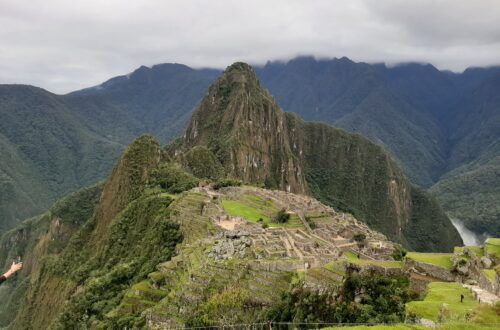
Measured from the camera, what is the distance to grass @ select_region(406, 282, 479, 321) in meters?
19.3

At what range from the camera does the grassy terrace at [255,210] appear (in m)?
65.3

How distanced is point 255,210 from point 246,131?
85.2 m

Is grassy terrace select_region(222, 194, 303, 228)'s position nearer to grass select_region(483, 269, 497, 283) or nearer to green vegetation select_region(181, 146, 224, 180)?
green vegetation select_region(181, 146, 224, 180)

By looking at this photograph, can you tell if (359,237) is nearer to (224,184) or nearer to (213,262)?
(213,262)

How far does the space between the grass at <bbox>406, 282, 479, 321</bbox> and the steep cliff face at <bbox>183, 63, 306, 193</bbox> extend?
382ft

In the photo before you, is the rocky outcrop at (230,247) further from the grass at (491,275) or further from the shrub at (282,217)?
the shrub at (282,217)

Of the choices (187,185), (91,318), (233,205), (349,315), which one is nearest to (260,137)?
(187,185)

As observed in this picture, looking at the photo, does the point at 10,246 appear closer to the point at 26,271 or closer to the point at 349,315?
the point at 26,271

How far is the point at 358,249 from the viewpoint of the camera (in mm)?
54938

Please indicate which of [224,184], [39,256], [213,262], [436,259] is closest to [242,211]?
[224,184]

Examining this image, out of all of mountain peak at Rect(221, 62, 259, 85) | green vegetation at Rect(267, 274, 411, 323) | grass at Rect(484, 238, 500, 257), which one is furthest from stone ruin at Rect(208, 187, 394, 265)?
mountain peak at Rect(221, 62, 259, 85)

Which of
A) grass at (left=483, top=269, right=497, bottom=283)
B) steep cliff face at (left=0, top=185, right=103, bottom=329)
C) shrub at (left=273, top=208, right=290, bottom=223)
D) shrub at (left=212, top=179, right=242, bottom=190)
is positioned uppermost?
grass at (left=483, top=269, right=497, bottom=283)

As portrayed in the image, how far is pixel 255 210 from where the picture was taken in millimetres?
73438

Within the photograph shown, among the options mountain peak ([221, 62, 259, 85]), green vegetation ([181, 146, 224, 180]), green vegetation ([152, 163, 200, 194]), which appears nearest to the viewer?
green vegetation ([152, 163, 200, 194])
